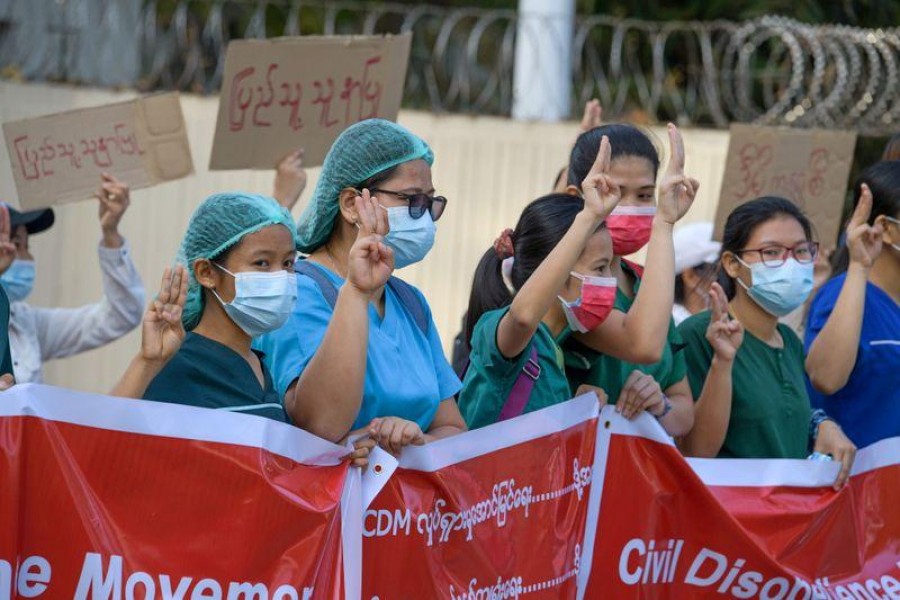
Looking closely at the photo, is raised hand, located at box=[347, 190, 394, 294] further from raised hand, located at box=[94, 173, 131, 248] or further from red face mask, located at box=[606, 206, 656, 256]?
raised hand, located at box=[94, 173, 131, 248]

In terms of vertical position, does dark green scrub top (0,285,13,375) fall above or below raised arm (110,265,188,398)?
below

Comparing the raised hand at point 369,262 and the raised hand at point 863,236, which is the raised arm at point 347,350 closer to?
the raised hand at point 369,262

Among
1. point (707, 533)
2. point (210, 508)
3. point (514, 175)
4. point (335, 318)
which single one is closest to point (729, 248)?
point (707, 533)

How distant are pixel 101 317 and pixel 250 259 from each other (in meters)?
2.58

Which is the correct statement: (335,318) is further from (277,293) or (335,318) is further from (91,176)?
(91,176)

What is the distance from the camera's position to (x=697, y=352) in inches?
198

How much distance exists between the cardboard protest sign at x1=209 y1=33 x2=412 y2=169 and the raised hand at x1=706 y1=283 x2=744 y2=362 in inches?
69.2

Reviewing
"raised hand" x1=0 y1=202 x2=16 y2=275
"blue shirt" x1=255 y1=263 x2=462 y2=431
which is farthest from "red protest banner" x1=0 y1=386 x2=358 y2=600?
"raised hand" x1=0 y1=202 x2=16 y2=275

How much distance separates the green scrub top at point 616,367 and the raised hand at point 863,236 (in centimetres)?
70

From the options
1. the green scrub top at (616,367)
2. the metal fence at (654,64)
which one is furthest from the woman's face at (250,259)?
the metal fence at (654,64)

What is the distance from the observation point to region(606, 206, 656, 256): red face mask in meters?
4.75

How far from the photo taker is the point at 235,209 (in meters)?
3.88

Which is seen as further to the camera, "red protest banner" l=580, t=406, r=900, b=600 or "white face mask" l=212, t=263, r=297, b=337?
"red protest banner" l=580, t=406, r=900, b=600

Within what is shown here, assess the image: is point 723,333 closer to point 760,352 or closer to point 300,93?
point 760,352
